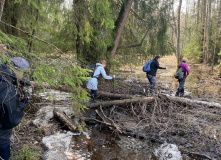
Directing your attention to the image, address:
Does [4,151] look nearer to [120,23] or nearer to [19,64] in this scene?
[19,64]

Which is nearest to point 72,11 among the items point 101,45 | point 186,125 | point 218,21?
point 101,45

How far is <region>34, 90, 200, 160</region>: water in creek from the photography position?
4.89m

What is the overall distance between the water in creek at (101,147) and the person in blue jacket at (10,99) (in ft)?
6.09

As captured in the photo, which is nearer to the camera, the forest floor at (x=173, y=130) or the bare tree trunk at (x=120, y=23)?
the forest floor at (x=173, y=130)

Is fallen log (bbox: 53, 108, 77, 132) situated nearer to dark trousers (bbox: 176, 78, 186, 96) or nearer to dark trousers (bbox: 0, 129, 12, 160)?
dark trousers (bbox: 0, 129, 12, 160)

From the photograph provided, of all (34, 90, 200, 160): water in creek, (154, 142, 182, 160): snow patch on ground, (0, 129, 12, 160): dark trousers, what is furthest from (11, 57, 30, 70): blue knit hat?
(154, 142, 182, 160): snow patch on ground

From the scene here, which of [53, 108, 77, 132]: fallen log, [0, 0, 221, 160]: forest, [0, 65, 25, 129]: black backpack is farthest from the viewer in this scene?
[53, 108, 77, 132]: fallen log

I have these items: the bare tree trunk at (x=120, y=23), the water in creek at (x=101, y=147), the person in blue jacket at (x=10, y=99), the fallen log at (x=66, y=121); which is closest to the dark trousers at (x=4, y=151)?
the person in blue jacket at (x=10, y=99)

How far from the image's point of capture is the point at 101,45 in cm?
834

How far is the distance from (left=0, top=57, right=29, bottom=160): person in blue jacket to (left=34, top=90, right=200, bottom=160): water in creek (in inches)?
73.0

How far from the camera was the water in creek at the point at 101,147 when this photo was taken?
192 inches

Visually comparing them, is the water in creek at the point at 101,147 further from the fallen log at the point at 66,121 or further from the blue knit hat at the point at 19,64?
the blue knit hat at the point at 19,64

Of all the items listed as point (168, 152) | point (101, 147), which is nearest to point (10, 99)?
point (101, 147)

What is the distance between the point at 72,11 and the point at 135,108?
420 cm
